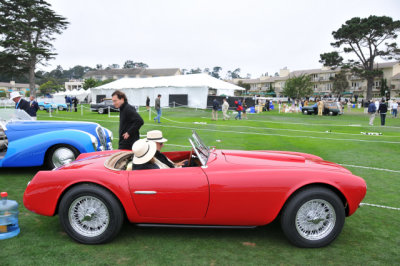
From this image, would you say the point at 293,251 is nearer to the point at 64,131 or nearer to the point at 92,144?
the point at 92,144

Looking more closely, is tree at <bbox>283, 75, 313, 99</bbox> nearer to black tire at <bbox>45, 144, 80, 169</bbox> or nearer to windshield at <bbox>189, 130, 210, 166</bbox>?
black tire at <bbox>45, 144, 80, 169</bbox>

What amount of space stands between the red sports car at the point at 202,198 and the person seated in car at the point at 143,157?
0.14 meters

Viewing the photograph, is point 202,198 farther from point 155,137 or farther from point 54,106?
point 54,106

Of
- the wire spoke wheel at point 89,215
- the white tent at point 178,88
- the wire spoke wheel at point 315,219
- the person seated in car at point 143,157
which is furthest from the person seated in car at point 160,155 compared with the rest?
the white tent at point 178,88

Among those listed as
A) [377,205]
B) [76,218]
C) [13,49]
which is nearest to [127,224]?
[76,218]

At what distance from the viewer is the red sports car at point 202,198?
3285 mm

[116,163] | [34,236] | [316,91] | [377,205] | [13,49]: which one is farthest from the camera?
[316,91]

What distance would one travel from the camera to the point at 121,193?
3.32 m

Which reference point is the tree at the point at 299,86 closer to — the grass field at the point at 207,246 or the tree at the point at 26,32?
the tree at the point at 26,32

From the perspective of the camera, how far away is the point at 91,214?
3.39 meters

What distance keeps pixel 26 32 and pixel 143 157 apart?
48.4m

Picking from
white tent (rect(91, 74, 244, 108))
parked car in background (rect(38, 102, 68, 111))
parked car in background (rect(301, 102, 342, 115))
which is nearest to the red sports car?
parked car in background (rect(301, 102, 342, 115))

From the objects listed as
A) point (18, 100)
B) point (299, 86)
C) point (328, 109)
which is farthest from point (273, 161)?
point (299, 86)

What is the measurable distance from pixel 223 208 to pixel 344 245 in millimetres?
1459
